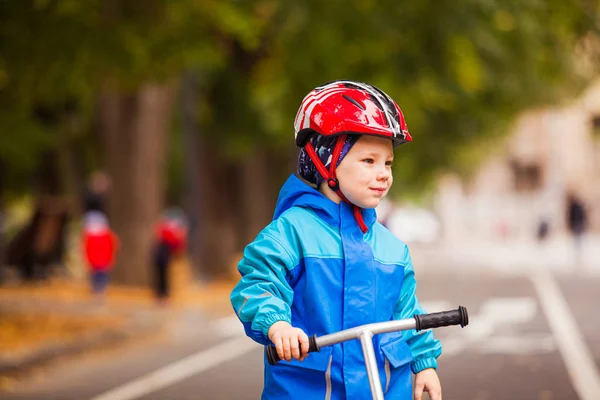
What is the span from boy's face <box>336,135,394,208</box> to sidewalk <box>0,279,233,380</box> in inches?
306

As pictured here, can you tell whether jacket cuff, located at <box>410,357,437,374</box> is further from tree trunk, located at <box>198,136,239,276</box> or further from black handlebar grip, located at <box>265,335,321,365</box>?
tree trunk, located at <box>198,136,239,276</box>

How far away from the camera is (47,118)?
86.1 feet

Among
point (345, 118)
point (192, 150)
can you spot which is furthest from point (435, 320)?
point (192, 150)

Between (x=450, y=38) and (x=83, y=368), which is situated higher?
(x=450, y=38)

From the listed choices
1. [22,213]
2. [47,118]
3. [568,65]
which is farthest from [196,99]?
[22,213]

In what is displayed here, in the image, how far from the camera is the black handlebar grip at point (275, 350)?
3.26 meters

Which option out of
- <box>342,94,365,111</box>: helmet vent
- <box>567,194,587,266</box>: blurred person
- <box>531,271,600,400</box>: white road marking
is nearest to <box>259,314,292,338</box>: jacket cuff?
<box>342,94,365,111</box>: helmet vent

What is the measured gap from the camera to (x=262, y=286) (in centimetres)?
354

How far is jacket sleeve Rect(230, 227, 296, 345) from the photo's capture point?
3.45 m

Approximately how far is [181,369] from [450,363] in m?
2.61

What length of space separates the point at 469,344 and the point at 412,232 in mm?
58531

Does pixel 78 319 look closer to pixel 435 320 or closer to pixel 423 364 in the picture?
pixel 423 364

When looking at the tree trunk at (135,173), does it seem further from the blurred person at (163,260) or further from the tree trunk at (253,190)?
the tree trunk at (253,190)

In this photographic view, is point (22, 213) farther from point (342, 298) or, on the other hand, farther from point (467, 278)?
point (342, 298)
